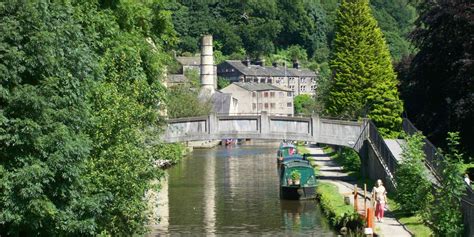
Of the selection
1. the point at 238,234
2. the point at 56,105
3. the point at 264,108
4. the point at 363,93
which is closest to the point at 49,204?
the point at 56,105

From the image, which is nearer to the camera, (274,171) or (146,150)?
(146,150)

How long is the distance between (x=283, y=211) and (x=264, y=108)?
114m

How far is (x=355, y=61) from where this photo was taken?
241 feet

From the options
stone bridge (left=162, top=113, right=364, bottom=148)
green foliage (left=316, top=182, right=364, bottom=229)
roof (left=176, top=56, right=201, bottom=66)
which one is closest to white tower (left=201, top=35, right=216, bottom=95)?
roof (left=176, top=56, right=201, bottom=66)

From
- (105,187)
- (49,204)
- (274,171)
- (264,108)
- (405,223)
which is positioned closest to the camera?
(49,204)

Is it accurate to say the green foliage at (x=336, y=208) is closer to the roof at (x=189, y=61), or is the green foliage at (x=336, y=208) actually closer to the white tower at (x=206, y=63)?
the white tower at (x=206, y=63)

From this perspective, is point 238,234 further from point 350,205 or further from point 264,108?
point 264,108

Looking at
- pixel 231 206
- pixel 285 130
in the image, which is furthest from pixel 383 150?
pixel 285 130

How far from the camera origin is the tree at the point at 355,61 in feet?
235

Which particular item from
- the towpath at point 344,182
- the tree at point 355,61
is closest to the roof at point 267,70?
the towpath at point 344,182

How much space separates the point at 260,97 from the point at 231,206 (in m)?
110

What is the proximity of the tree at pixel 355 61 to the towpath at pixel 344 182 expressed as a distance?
14.0ft

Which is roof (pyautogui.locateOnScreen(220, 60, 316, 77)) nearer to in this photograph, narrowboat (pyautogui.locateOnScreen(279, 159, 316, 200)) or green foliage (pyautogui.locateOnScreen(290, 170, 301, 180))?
narrowboat (pyautogui.locateOnScreen(279, 159, 316, 200))

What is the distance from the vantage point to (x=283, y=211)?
43875mm
